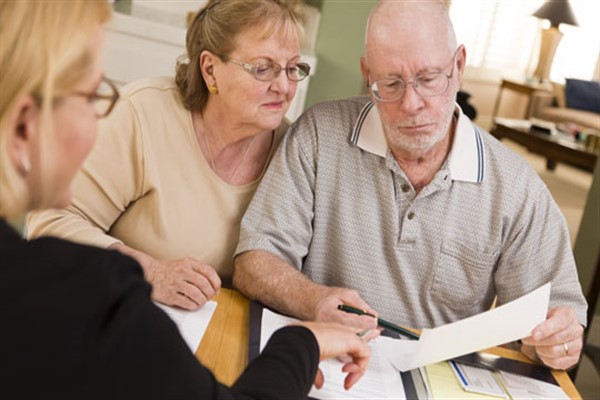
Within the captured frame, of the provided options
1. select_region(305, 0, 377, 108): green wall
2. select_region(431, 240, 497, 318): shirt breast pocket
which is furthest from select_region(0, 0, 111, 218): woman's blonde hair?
select_region(305, 0, 377, 108): green wall

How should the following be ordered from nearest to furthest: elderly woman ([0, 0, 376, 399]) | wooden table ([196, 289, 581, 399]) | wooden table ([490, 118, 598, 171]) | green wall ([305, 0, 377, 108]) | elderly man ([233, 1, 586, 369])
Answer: elderly woman ([0, 0, 376, 399]), wooden table ([196, 289, 581, 399]), elderly man ([233, 1, 586, 369]), green wall ([305, 0, 377, 108]), wooden table ([490, 118, 598, 171])

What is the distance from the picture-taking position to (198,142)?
1.88 m

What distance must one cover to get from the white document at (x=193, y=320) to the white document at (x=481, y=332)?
362mm

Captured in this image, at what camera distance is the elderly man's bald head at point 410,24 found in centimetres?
175

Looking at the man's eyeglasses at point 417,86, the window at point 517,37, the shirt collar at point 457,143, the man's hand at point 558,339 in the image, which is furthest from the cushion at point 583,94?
the man's hand at point 558,339

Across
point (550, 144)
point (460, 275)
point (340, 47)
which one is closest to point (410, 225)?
point (460, 275)

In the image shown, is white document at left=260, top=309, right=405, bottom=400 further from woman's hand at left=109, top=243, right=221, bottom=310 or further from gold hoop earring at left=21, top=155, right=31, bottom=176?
gold hoop earring at left=21, top=155, right=31, bottom=176

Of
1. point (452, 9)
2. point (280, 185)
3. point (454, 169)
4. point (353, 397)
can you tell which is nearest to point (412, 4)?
point (454, 169)

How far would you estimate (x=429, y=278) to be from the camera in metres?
1.78

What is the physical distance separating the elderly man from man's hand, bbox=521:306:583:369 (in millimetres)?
98

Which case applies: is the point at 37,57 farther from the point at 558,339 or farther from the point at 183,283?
the point at 558,339

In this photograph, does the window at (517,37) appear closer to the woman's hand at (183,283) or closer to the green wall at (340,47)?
the green wall at (340,47)

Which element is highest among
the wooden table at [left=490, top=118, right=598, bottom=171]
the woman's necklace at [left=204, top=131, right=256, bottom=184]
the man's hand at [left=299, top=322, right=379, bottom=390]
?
the woman's necklace at [left=204, top=131, right=256, bottom=184]

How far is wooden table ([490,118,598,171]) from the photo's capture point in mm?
6336
